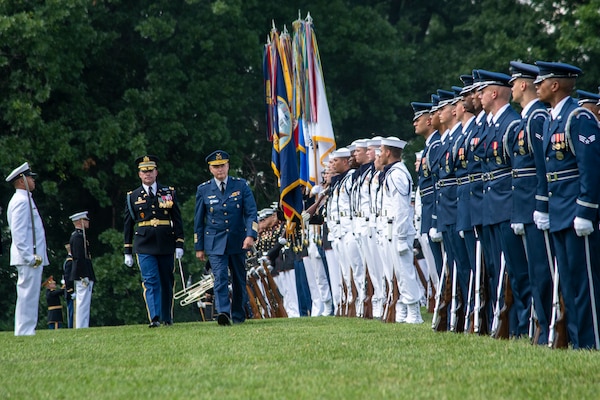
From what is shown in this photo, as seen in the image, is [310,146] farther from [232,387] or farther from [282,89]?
[232,387]

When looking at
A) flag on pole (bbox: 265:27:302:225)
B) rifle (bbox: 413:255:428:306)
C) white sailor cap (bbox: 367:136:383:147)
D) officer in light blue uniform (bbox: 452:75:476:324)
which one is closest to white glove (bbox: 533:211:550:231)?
officer in light blue uniform (bbox: 452:75:476:324)

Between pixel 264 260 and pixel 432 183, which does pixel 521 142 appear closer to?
pixel 432 183

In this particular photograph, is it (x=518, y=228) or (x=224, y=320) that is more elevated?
(x=518, y=228)

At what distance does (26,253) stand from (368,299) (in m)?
4.42

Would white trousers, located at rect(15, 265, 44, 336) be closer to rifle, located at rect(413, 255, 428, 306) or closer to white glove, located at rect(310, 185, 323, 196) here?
white glove, located at rect(310, 185, 323, 196)

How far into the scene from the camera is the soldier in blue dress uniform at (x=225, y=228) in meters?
14.8

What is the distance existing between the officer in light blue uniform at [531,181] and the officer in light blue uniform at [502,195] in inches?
9.6

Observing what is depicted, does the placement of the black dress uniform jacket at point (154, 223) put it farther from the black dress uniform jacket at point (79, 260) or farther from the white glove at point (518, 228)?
the black dress uniform jacket at point (79, 260)

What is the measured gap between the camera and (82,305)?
23.2 meters

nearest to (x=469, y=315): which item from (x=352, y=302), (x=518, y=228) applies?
(x=518, y=228)

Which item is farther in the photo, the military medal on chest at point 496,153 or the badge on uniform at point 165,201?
the badge on uniform at point 165,201

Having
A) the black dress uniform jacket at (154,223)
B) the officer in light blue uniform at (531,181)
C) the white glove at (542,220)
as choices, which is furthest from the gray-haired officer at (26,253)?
the white glove at (542,220)

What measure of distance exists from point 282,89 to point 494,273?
10.4m

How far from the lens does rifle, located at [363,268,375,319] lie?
51.9ft
